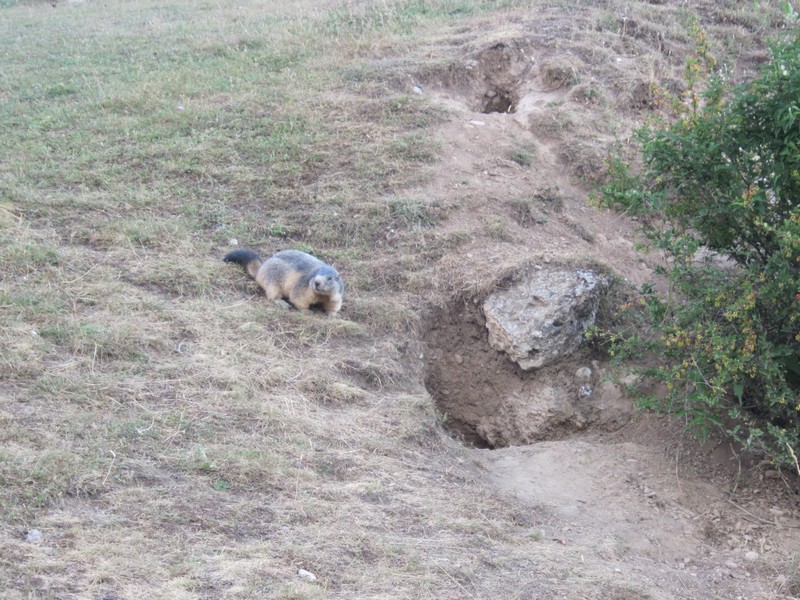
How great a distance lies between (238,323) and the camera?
21.6ft

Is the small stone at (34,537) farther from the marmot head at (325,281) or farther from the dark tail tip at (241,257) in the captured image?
the dark tail tip at (241,257)

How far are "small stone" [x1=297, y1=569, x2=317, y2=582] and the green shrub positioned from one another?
2.84m

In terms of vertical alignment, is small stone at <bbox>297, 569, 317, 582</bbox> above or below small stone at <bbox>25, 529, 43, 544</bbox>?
below

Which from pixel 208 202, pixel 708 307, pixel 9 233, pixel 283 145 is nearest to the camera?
pixel 708 307

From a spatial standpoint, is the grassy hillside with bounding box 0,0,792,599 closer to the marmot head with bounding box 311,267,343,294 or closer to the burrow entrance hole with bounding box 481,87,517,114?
the marmot head with bounding box 311,267,343,294

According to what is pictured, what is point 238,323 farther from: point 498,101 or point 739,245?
point 498,101

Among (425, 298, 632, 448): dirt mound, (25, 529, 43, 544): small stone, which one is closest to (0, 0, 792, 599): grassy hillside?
(25, 529, 43, 544): small stone

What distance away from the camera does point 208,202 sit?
844cm

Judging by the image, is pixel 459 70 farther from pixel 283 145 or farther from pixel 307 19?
pixel 307 19

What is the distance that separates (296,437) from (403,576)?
1.41 meters

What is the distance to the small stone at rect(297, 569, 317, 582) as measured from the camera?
158 inches

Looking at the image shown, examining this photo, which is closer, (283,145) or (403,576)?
(403,576)

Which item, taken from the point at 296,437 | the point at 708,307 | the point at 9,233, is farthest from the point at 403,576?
the point at 9,233

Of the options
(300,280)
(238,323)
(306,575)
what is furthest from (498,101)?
(306,575)
